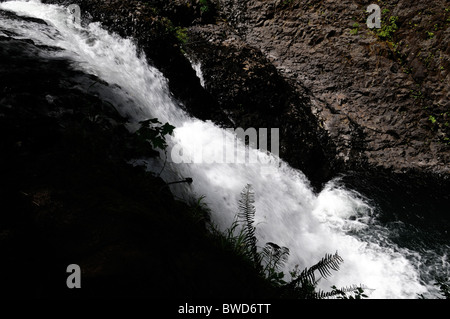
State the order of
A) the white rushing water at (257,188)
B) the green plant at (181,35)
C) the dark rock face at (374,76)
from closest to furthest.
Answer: the white rushing water at (257,188), the dark rock face at (374,76), the green plant at (181,35)

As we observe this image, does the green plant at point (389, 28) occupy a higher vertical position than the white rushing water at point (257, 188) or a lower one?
higher

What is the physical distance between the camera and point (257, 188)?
5.16 m

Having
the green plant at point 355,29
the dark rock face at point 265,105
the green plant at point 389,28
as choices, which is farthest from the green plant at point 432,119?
the green plant at point 355,29

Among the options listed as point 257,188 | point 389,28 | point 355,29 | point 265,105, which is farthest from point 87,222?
point 389,28

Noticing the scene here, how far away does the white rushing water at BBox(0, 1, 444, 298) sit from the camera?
13.8 feet

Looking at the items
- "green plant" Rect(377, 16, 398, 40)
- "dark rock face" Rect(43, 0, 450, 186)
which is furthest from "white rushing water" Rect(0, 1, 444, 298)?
"green plant" Rect(377, 16, 398, 40)

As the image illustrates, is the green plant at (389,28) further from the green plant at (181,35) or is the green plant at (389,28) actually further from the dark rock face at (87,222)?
the dark rock face at (87,222)

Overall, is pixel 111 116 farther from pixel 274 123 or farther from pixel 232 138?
pixel 274 123

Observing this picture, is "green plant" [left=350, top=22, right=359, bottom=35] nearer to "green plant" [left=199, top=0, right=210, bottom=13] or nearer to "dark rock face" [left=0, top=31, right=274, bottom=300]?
"green plant" [left=199, top=0, right=210, bottom=13]

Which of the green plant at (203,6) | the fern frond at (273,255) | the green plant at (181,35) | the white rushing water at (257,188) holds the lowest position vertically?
the fern frond at (273,255)

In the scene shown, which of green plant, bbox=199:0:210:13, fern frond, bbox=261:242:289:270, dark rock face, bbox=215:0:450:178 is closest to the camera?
fern frond, bbox=261:242:289:270

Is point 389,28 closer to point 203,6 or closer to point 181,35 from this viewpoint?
point 203,6

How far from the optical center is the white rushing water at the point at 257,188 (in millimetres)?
4195
